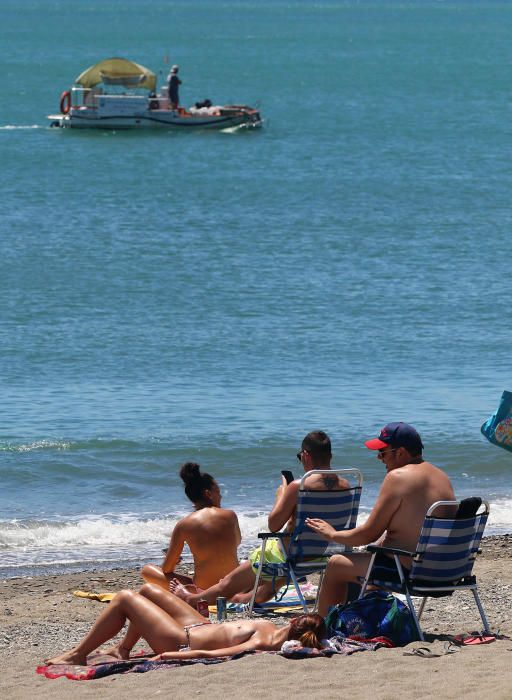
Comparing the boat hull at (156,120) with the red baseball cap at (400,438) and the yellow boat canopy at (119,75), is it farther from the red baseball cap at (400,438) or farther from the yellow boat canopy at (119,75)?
the red baseball cap at (400,438)

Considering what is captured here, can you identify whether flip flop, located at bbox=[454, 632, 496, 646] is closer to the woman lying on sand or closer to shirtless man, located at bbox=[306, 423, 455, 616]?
shirtless man, located at bbox=[306, 423, 455, 616]

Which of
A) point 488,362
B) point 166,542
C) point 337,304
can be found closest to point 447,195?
point 337,304

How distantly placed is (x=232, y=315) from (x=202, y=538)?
16654mm

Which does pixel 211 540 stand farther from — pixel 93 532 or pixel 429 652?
pixel 93 532

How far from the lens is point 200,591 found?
27.9 ft

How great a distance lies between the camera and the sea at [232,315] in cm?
1470

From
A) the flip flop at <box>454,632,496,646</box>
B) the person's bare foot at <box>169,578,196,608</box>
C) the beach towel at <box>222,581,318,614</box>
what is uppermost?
the flip flop at <box>454,632,496,646</box>

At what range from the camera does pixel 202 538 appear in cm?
830

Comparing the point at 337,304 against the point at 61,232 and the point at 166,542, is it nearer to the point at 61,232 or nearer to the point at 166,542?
the point at 61,232

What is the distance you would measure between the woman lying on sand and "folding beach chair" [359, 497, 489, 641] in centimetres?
44

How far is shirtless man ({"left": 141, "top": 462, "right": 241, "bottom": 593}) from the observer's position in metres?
8.25

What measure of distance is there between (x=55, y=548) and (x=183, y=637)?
16.0ft

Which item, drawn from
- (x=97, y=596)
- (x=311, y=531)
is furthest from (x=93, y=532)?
(x=311, y=531)

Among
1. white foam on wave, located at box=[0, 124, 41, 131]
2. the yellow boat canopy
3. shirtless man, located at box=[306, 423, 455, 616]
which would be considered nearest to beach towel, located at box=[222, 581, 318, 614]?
shirtless man, located at box=[306, 423, 455, 616]
